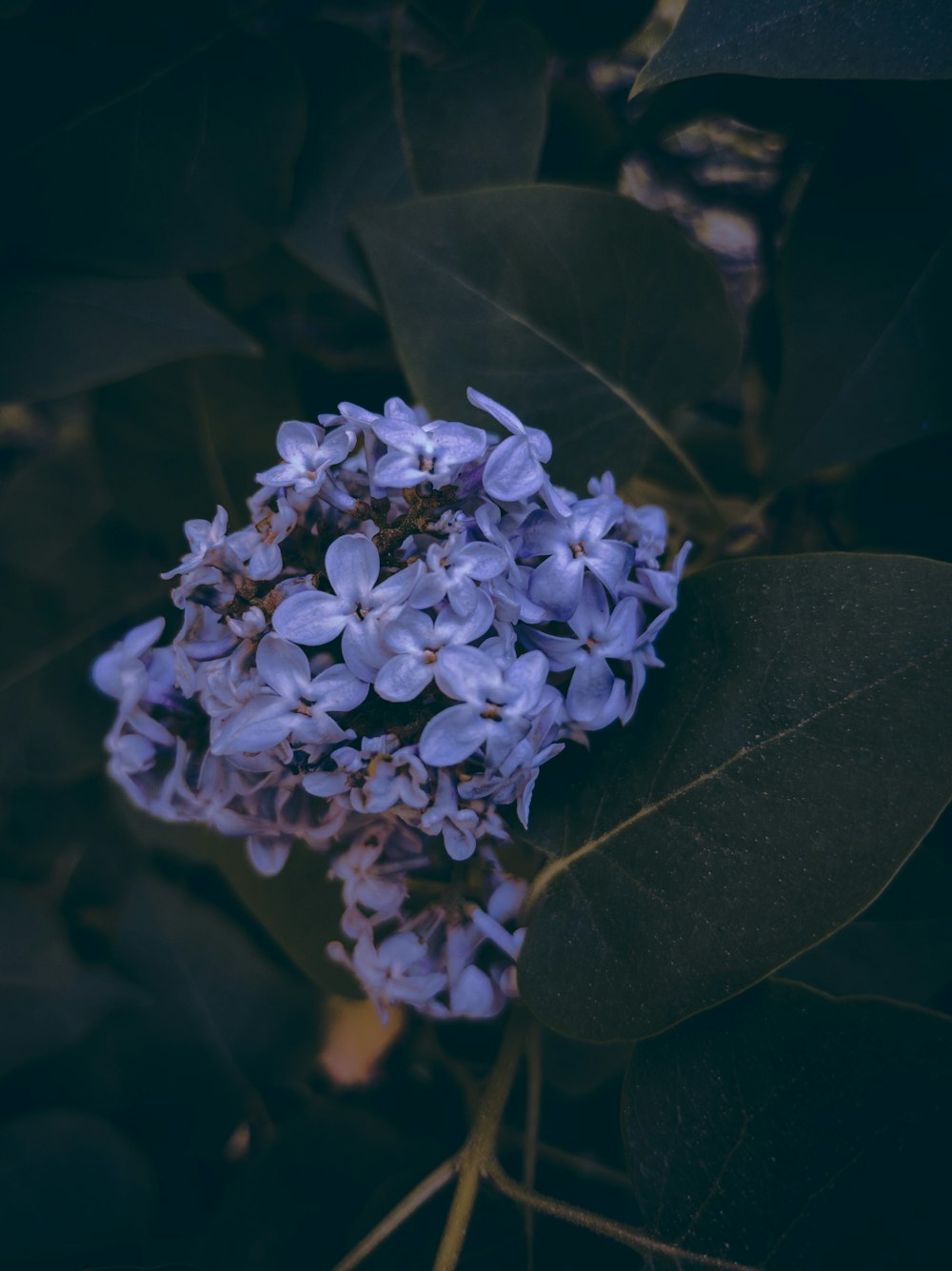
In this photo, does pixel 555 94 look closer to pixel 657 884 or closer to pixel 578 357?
pixel 578 357

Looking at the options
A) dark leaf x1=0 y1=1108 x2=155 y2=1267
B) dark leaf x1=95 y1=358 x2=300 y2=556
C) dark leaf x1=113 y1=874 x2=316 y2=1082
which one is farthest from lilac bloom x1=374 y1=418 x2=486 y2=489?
dark leaf x1=0 y1=1108 x2=155 y2=1267

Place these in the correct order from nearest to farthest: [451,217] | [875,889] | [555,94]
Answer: [875,889], [451,217], [555,94]

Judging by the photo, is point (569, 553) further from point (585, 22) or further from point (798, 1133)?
point (585, 22)

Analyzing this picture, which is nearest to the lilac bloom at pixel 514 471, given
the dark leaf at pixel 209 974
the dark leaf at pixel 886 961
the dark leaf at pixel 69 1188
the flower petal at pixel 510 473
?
the flower petal at pixel 510 473

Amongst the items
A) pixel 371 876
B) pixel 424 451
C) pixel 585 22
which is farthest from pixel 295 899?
pixel 585 22

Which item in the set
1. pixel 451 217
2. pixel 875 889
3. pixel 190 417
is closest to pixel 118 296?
pixel 190 417

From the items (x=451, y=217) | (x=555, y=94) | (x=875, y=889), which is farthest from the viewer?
(x=555, y=94)
